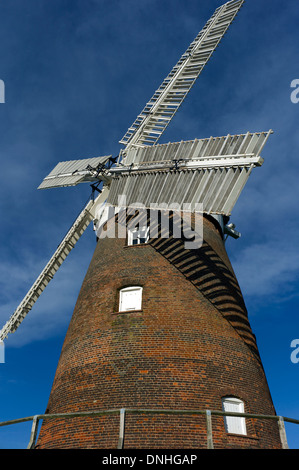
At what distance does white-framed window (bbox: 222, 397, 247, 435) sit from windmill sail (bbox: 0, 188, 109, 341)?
8.77 metres

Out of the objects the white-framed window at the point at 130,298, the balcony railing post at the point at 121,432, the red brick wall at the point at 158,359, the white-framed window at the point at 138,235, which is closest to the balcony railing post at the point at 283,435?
the red brick wall at the point at 158,359

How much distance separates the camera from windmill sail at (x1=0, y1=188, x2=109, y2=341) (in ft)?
53.1

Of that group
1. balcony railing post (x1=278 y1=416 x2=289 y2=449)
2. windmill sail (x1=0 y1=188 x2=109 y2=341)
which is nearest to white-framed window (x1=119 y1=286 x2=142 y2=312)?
balcony railing post (x1=278 y1=416 x2=289 y2=449)

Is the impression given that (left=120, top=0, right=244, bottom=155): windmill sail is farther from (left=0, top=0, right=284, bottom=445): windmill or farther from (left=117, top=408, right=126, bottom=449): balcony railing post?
(left=117, top=408, right=126, bottom=449): balcony railing post

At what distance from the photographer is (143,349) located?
1009cm

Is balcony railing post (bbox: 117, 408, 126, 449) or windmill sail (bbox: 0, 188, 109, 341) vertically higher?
windmill sail (bbox: 0, 188, 109, 341)

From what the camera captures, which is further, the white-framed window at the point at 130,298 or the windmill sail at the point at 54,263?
the windmill sail at the point at 54,263

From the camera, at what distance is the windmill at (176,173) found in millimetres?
10125

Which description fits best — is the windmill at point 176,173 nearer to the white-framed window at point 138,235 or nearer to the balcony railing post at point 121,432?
the white-framed window at point 138,235

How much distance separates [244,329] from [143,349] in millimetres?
3242

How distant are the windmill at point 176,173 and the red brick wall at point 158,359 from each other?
0.58ft

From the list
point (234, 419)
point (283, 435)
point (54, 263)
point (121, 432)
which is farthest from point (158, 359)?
point (54, 263)

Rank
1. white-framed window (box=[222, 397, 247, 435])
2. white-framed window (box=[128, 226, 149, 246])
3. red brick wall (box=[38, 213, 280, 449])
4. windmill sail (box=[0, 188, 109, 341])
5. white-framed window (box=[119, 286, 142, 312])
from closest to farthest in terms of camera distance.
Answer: red brick wall (box=[38, 213, 280, 449]), white-framed window (box=[222, 397, 247, 435]), white-framed window (box=[119, 286, 142, 312]), white-framed window (box=[128, 226, 149, 246]), windmill sail (box=[0, 188, 109, 341])

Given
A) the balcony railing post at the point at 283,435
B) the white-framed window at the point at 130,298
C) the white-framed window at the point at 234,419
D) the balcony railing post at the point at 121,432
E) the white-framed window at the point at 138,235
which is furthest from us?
the white-framed window at the point at 138,235
